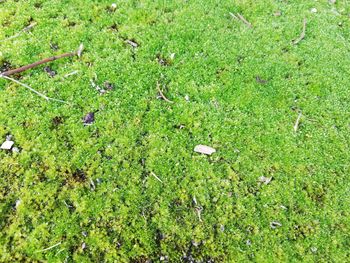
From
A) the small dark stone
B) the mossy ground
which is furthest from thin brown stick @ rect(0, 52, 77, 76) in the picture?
the small dark stone

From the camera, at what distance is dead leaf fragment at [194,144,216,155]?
6754 millimetres

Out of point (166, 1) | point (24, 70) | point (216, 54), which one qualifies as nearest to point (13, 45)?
point (24, 70)

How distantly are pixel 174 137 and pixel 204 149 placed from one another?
2.19ft

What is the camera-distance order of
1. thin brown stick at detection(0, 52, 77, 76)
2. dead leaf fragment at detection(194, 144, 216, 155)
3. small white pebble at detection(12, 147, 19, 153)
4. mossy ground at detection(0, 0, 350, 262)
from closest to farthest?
mossy ground at detection(0, 0, 350, 262)
small white pebble at detection(12, 147, 19, 153)
dead leaf fragment at detection(194, 144, 216, 155)
thin brown stick at detection(0, 52, 77, 76)

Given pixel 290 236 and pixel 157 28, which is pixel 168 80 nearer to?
pixel 157 28

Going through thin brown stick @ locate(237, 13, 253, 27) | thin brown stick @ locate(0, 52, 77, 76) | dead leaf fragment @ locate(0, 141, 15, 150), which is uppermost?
thin brown stick @ locate(237, 13, 253, 27)

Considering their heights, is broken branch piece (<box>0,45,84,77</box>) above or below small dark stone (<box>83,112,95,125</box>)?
above

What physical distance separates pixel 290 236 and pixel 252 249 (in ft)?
2.62

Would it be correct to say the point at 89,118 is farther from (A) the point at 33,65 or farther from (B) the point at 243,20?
(B) the point at 243,20

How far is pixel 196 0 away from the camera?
913 centimetres

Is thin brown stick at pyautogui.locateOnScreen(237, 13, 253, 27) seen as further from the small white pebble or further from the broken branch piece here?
the small white pebble

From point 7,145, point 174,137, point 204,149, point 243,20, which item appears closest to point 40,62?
point 7,145

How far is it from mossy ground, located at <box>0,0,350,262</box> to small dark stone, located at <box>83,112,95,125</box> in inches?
3.3

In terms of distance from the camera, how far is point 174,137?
6.86 m
